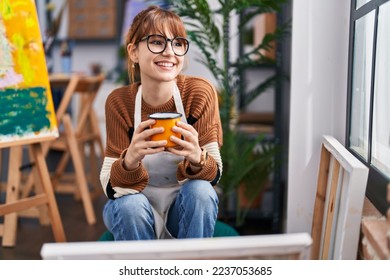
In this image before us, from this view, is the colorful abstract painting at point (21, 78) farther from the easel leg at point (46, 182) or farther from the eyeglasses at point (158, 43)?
the eyeglasses at point (158, 43)

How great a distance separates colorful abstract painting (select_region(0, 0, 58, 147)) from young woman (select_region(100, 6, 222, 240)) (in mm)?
667

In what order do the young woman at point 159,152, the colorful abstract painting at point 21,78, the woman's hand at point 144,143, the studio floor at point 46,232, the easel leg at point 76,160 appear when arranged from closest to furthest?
1. the woman's hand at point 144,143
2. the young woman at point 159,152
3. the colorful abstract painting at point 21,78
4. the studio floor at point 46,232
5. the easel leg at point 76,160

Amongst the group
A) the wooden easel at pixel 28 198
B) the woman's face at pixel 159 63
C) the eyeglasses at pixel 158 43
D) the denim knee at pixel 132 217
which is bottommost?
the wooden easel at pixel 28 198

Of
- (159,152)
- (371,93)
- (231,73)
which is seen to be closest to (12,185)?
(231,73)

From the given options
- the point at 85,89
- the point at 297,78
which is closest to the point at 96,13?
A: the point at 85,89

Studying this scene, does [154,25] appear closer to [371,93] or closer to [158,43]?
[158,43]

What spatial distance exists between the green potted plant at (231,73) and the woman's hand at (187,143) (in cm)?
83

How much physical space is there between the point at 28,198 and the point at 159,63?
118 cm

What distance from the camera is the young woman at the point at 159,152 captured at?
1.27 metres

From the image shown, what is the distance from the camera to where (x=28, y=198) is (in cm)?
213

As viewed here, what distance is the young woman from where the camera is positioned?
4.18ft

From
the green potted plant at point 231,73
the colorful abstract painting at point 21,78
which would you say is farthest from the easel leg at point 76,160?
the green potted plant at point 231,73

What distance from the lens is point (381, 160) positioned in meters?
1.36
